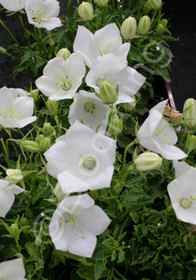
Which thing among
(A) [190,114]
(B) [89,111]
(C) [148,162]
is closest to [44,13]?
(B) [89,111]

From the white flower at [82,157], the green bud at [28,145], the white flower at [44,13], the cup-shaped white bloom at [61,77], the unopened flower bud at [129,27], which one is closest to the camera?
the white flower at [82,157]

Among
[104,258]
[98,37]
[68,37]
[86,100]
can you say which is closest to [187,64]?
[68,37]

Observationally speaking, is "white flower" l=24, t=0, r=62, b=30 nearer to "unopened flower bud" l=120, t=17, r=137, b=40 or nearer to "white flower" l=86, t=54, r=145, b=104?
"unopened flower bud" l=120, t=17, r=137, b=40

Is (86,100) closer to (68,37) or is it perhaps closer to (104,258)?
(104,258)

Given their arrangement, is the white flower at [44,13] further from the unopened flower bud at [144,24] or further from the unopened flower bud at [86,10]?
the unopened flower bud at [144,24]

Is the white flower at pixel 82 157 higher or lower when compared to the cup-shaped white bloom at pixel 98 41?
lower

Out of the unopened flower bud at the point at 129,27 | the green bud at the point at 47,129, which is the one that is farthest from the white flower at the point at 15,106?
the unopened flower bud at the point at 129,27

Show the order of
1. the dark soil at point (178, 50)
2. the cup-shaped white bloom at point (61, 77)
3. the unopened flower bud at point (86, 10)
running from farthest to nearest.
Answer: the dark soil at point (178, 50) → the unopened flower bud at point (86, 10) → the cup-shaped white bloom at point (61, 77)
